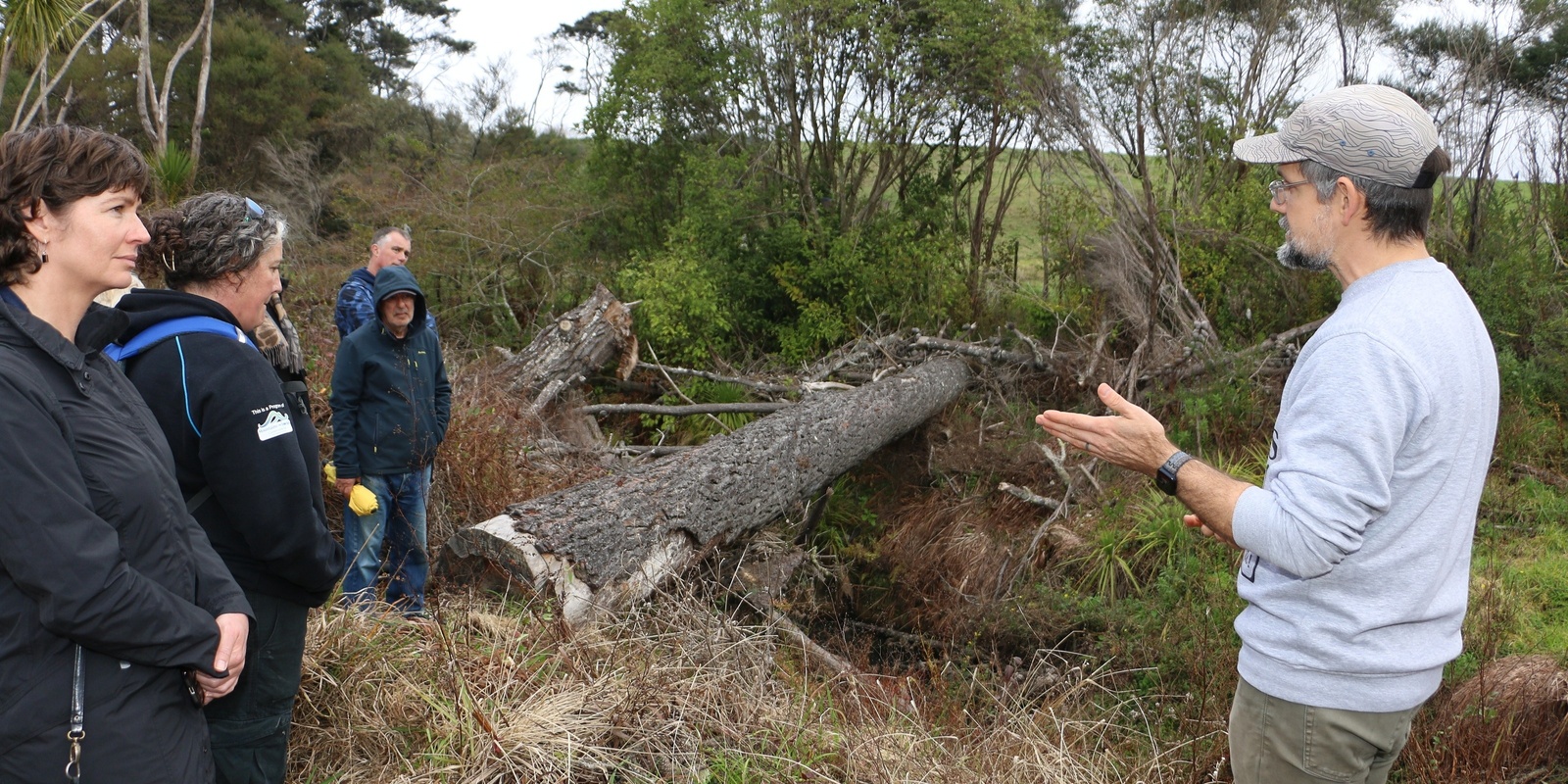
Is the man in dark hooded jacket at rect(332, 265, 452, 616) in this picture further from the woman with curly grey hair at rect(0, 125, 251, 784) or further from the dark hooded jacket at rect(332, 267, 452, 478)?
the woman with curly grey hair at rect(0, 125, 251, 784)

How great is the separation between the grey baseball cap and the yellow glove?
3827 mm

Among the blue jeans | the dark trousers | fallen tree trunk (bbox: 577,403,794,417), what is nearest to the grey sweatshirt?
the dark trousers

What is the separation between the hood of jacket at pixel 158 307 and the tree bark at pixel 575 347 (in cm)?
531

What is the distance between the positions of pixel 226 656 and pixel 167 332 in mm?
817

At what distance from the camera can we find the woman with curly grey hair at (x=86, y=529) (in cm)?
157

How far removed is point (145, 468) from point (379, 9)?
1024 inches

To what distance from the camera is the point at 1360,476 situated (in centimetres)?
170

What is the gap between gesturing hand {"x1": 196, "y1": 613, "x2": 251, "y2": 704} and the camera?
185 centimetres

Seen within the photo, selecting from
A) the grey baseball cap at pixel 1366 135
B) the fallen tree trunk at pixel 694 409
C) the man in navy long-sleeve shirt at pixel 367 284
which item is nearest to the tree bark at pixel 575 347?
the fallen tree trunk at pixel 694 409

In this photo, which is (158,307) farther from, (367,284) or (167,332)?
(367,284)

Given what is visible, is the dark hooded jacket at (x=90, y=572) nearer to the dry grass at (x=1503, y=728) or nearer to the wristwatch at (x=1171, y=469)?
the wristwatch at (x=1171, y=469)

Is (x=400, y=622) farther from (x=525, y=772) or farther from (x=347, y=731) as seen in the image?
(x=525, y=772)

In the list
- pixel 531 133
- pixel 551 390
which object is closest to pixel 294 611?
pixel 551 390

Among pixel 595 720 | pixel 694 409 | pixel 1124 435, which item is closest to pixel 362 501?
pixel 595 720
